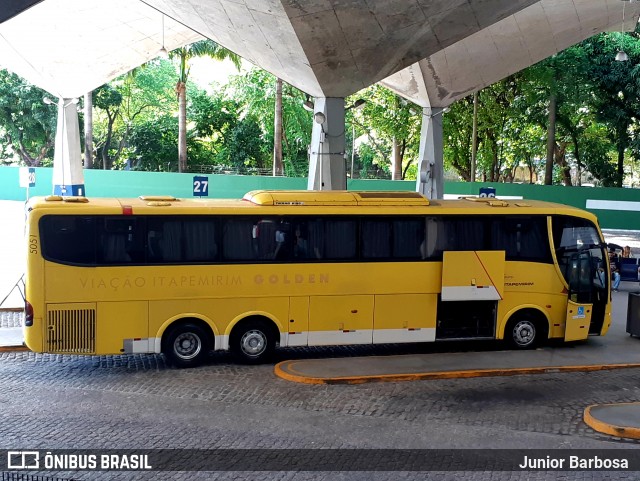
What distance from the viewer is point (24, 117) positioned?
47.7 meters

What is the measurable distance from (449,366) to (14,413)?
7.06m

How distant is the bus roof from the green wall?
2626 centimetres

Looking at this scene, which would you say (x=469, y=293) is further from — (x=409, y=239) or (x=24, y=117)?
(x=24, y=117)

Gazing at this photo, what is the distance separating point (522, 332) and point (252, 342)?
17.5ft

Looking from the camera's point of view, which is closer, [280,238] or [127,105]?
[280,238]

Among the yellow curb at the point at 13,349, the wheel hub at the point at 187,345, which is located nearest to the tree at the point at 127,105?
the yellow curb at the point at 13,349

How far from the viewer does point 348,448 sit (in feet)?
30.2

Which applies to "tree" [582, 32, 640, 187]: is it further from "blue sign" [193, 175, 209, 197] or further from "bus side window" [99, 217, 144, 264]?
"bus side window" [99, 217, 144, 264]

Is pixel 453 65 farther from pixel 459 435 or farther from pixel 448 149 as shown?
pixel 459 435

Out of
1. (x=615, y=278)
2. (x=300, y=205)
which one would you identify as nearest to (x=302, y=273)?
(x=300, y=205)

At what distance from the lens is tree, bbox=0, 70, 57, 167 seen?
46.5 m

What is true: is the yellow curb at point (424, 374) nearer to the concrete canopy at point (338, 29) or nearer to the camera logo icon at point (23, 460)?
the camera logo icon at point (23, 460)

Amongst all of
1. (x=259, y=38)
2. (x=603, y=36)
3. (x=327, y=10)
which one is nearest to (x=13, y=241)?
(x=259, y=38)

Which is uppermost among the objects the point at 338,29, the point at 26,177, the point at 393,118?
the point at 393,118
